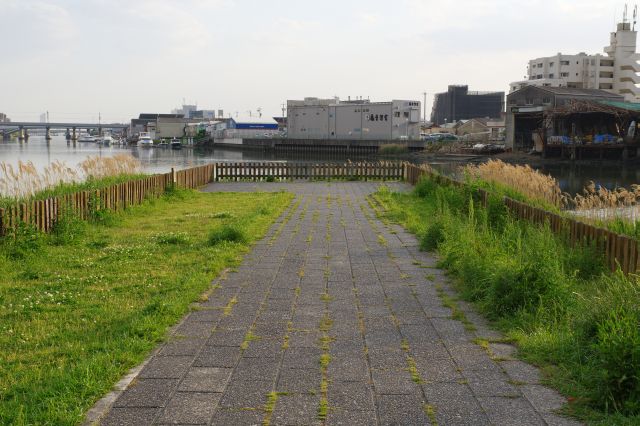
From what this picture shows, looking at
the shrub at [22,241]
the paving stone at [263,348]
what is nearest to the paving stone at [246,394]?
the paving stone at [263,348]

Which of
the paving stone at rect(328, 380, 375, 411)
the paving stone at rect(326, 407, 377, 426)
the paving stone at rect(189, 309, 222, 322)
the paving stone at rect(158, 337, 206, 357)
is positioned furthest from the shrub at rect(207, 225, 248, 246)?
the paving stone at rect(326, 407, 377, 426)

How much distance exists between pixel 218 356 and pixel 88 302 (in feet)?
7.26

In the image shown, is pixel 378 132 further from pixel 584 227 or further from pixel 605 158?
pixel 584 227

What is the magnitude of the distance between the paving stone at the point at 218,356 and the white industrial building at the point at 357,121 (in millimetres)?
86070

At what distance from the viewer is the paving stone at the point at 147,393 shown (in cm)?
400

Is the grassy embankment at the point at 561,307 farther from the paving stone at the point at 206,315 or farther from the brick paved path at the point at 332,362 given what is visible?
the paving stone at the point at 206,315

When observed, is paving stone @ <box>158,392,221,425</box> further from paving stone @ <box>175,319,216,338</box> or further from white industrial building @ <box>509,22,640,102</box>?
white industrial building @ <box>509,22,640,102</box>

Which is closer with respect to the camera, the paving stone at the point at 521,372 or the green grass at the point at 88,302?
the green grass at the point at 88,302

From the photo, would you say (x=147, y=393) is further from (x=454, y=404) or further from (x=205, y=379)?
(x=454, y=404)

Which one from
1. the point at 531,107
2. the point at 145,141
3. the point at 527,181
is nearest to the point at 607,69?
the point at 531,107

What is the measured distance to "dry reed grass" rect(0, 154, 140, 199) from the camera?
12.8 metres

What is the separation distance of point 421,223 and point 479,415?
376 inches

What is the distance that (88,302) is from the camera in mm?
6449

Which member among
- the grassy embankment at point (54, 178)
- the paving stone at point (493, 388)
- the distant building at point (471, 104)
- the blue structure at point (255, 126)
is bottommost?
the paving stone at point (493, 388)
